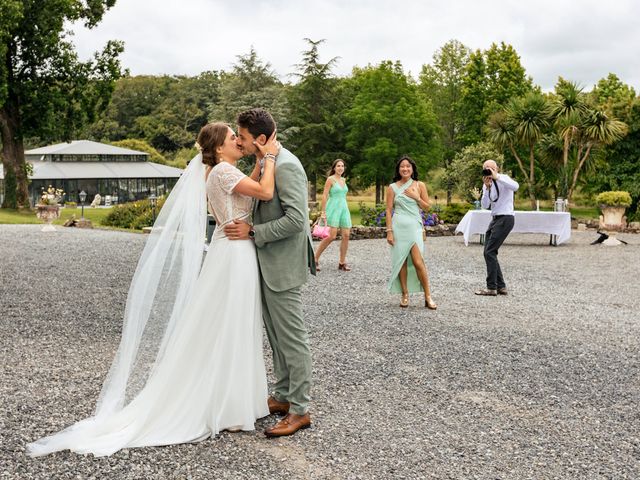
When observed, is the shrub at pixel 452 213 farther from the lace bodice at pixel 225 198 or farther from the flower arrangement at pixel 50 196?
the lace bodice at pixel 225 198

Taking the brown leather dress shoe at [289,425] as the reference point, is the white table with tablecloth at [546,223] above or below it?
above

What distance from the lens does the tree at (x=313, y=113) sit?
47.3m

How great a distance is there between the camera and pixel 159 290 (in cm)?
416

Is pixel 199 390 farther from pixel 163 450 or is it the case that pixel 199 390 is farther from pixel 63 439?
pixel 63 439

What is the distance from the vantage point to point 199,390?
4.04 meters

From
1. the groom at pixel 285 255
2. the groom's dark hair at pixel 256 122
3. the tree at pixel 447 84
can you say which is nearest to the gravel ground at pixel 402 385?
the groom at pixel 285 255

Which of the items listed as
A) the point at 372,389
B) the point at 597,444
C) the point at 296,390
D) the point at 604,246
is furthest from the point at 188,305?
the point at 604,246

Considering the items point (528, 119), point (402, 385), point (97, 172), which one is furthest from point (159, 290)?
point (97, 172)

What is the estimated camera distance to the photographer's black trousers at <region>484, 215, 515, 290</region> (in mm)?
9695

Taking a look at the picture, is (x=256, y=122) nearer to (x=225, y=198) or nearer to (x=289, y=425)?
(x=225, y=198)

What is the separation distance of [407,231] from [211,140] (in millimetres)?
4626

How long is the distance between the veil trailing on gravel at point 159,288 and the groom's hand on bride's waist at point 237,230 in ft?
0.88

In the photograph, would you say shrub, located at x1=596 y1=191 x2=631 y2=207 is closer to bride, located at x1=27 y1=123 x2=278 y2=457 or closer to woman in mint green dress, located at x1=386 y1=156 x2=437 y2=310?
woman in mint green dress, located at x1=386 y1=156 x2=437 y2=310

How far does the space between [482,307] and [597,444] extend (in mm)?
4793
